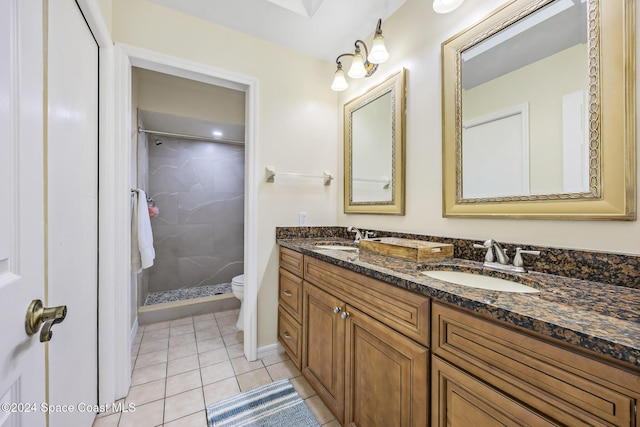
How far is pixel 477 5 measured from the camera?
1224mm

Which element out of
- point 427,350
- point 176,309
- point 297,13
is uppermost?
point 297,13

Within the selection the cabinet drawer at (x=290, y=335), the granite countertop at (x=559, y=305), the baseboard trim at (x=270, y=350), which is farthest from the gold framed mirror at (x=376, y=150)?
the baseboard trim at (x=270, y=350)

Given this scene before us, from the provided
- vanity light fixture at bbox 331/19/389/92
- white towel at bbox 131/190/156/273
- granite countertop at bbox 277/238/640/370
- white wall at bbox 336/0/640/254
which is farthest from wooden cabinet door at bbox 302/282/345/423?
vanity light fixture at bbox 331/19/389/92

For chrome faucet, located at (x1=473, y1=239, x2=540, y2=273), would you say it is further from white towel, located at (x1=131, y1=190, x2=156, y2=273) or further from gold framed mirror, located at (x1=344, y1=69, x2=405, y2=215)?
white towel, located at (x1=131, y1=190, x2=156, y2=273)

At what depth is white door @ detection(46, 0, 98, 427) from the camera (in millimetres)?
856

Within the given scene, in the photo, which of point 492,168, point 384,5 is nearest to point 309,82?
point 384,5

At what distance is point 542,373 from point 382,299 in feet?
1.58

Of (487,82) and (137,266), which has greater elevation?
(487,82)

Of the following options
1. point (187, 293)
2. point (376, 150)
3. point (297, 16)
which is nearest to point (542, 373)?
point (376, 150)

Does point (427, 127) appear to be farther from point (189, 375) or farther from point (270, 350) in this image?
point (189, 375)

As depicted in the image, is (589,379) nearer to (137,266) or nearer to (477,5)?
(477,5)

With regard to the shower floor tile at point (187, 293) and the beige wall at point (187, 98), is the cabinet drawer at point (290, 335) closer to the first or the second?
the shower floor tile at point (187, 293)

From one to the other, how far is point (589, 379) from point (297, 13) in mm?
2131

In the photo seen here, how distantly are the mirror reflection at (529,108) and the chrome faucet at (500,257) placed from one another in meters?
0.24
